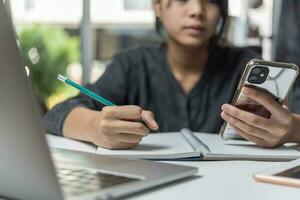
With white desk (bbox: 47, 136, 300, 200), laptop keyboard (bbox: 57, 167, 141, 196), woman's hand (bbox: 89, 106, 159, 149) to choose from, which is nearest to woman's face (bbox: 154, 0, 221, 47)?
woman's hand (bbox: 89, 106, 159, 149)

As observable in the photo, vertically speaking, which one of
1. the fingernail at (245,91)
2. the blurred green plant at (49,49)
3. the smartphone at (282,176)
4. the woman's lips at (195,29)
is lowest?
the blurred green plant at (49,49)

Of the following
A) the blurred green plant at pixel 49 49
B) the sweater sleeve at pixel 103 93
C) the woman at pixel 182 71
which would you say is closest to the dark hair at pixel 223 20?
the woman at pixel 182 71

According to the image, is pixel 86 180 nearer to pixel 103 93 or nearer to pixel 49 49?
pixel 103 93

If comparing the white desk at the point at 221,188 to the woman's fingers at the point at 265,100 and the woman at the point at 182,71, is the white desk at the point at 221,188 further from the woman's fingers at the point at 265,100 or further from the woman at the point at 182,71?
the woman at the point at 182,71

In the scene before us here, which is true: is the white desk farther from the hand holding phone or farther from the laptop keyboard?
the hand holding phone

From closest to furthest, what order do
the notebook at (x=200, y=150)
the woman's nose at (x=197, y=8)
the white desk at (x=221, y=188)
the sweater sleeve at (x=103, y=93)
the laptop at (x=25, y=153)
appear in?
the laptop at (x=25, y=153)
the white desk at (x=221, y=188)
the notebook at (x=200, y=150)
the sweater sleeve at (x=103, y=93)
the woman's nose at (x=197, y=8)

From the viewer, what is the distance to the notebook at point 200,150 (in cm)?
78

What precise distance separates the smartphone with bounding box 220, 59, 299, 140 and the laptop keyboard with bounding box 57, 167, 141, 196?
13.7 inches

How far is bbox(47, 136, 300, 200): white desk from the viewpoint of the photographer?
567mm

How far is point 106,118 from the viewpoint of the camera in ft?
2.86

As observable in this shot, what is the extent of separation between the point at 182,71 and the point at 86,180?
83 centimetres

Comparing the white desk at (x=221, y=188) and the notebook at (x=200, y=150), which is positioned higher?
the white desk at (x=221, y=188)

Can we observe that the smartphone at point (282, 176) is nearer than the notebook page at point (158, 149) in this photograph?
Yes

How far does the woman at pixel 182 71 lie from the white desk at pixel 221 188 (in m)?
0.47
